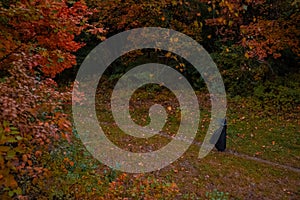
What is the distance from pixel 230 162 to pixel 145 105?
22.1 ft

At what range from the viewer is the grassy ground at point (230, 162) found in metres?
Answer: 7.52

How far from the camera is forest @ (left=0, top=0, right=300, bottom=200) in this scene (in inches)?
163

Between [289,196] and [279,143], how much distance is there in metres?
3.60

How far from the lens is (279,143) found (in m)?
11.4

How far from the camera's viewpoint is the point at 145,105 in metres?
15.8

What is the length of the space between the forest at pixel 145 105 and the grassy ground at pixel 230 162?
0.11 feet

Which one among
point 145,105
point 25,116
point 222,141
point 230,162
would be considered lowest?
point 145,105

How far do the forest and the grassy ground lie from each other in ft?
0.11

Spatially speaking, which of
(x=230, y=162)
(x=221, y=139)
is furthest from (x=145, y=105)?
(x=230, y=162)

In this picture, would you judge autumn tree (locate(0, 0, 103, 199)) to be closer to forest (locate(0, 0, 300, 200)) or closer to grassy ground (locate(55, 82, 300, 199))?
forest (locate(0, 0, 300, 200))

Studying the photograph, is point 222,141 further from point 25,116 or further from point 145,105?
point 25,116

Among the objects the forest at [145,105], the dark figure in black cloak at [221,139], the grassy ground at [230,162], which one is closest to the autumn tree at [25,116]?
the forest at [145,105]

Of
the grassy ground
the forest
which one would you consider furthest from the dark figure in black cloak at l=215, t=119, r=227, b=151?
the forest

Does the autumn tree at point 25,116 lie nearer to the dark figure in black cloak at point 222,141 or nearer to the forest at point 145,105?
the forest at point 145,105
